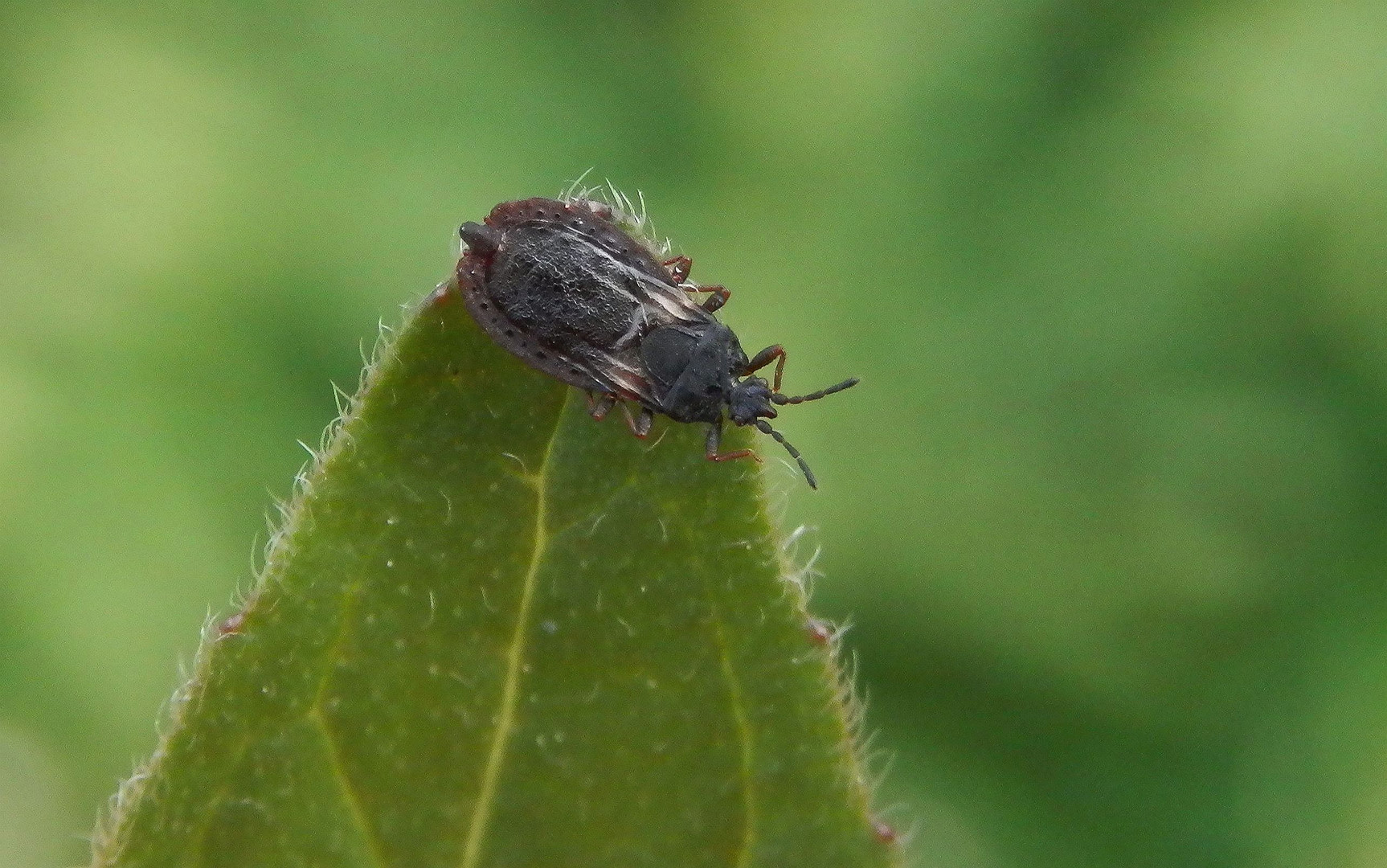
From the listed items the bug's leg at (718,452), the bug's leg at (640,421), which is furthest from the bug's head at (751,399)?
the bug's leg at (718,452)

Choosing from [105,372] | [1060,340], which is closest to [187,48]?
[105,372]

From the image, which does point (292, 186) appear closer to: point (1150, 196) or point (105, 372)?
point (105, 372)

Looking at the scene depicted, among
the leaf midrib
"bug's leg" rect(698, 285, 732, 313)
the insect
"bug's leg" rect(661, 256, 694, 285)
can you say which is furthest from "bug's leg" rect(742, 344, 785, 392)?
the leaf midrib

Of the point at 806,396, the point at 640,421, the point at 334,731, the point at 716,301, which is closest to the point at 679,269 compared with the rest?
the point at 716,301

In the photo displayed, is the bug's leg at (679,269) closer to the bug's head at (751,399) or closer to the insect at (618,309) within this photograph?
the insect at (618,309)

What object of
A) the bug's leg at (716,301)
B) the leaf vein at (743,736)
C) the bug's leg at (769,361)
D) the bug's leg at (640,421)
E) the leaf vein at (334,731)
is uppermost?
the bug's leg at (716,301)

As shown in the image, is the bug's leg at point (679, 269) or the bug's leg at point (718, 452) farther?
the bug's leg at point (679, 269)

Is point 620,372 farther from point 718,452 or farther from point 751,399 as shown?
point 718,452
